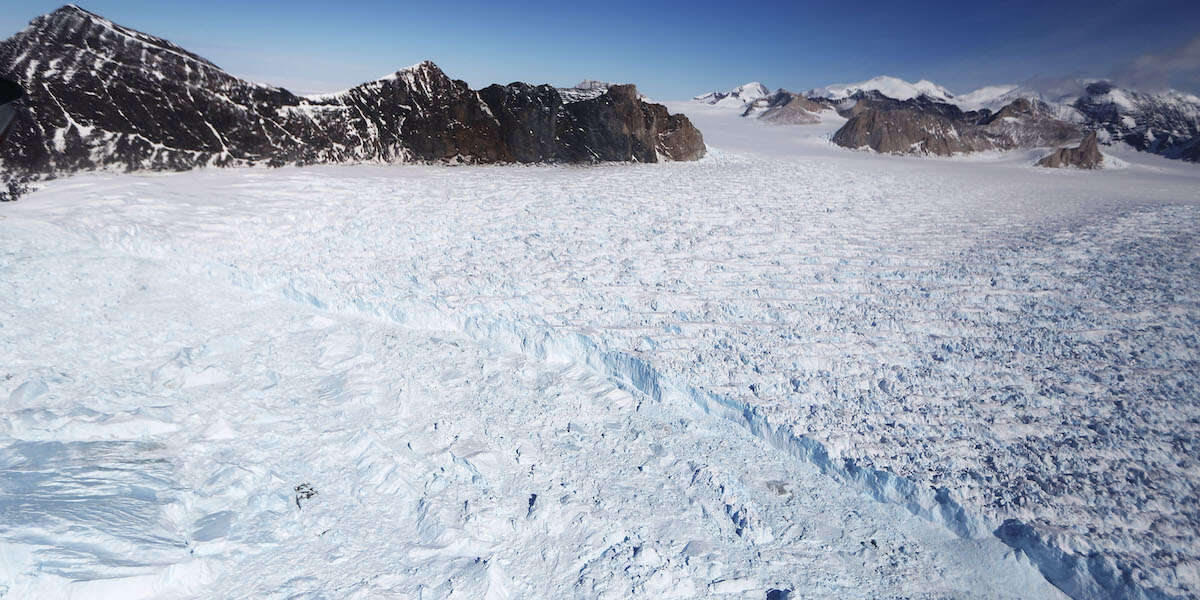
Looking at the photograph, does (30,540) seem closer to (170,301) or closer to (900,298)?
(170,301)

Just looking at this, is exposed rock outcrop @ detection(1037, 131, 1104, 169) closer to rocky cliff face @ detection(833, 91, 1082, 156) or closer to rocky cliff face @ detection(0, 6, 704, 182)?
rocky cliff face @ detection(833, 91, 1082, 156)

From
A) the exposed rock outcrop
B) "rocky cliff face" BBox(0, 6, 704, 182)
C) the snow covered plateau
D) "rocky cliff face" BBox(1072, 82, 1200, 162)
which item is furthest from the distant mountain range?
the snow covered plateau

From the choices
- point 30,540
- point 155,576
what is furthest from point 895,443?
point 30,540

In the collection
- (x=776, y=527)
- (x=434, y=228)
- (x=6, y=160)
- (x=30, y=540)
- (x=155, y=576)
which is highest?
(x=6, y=160)

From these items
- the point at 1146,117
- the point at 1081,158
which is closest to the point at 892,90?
the point at 1146,117

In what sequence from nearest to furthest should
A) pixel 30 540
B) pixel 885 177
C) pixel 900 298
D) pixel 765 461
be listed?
pixel 30 540 → pixel 765 461 → pixel 900 298 → pixel 885 177

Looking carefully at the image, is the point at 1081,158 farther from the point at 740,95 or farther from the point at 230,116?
the point at 740,95

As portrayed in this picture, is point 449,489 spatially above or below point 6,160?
below

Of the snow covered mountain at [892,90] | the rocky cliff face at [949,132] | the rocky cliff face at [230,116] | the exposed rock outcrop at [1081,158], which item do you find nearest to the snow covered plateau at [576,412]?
the rocky cliff face at [230,116]

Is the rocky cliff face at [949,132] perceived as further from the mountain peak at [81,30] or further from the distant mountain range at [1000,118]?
the mountain peak at [81,30]
